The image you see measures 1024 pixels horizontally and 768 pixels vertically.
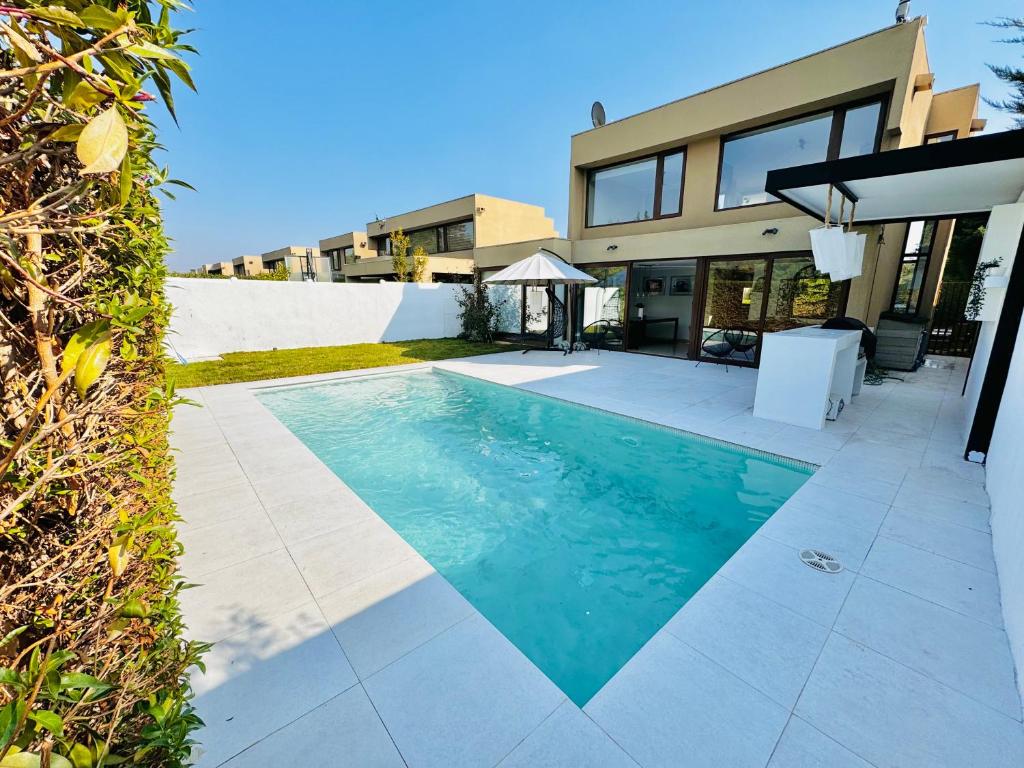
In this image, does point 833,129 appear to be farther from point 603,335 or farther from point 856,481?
point 856,481

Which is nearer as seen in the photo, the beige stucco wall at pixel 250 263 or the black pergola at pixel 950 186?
the black pergola at pixel 950 186

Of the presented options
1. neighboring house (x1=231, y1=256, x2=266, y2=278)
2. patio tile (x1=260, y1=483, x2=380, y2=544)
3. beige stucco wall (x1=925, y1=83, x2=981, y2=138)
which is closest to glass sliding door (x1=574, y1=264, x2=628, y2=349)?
beige stucco wall (x1=925, y1=83, x2=981, y2=138)

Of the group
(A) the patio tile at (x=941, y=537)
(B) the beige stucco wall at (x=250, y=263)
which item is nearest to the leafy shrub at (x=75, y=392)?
(A) the patio tile at (x=941, y=537)

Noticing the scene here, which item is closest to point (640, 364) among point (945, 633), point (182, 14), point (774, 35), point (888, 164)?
point (888, 164)

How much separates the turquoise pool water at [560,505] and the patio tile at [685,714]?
40cm

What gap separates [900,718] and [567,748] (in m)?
1.44

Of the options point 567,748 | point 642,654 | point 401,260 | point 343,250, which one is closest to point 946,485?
point 642,654

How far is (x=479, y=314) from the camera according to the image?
13727mm

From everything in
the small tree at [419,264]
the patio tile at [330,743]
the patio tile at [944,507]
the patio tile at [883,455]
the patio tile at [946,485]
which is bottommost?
the patio tile at [330,743]

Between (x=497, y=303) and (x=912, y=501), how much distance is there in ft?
39.8

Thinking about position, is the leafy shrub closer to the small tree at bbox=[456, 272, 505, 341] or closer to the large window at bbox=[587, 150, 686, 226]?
the large window at bbox=[587, 150, 686, 226]

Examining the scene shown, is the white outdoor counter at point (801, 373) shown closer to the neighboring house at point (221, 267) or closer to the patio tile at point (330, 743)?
the patio tile at point (330, 743)

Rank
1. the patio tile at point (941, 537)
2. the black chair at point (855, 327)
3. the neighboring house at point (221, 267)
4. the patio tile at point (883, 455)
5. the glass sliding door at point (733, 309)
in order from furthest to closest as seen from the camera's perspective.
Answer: the neighboring house at point (221, 267), the glass sliding door at point (733, 309), the black chair at point (855, 327), the patio tile at point (883, 455), the patio tile at point (941, 537)

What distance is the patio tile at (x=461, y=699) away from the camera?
1.64 m
